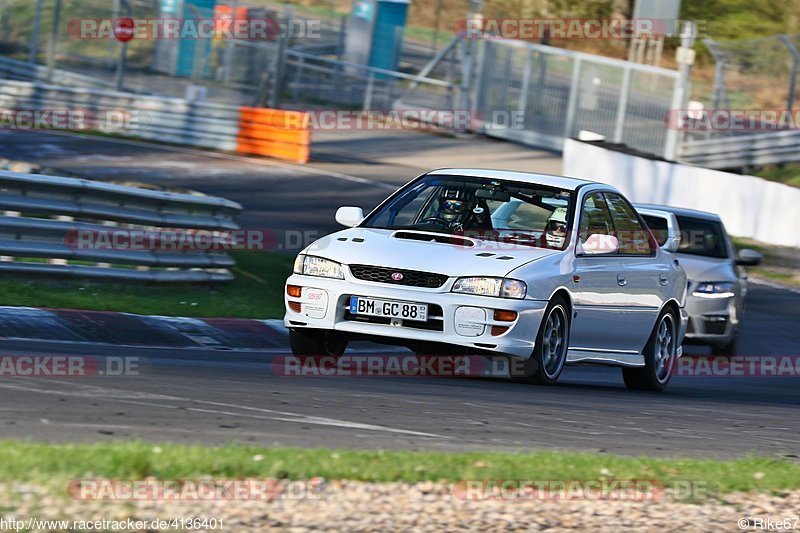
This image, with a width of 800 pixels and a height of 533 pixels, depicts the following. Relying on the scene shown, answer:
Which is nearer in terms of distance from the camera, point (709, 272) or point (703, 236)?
point (709, 272)

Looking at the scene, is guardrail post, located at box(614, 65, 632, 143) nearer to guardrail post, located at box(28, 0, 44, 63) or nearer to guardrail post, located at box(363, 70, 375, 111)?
guardrail post, located at box(363, 70, 375, 111)

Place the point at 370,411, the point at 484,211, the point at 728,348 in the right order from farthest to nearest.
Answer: the point at 728,348
the point at 484,211
the point at 370,411

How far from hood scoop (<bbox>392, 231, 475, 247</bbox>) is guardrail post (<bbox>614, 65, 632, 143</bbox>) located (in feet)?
77.6

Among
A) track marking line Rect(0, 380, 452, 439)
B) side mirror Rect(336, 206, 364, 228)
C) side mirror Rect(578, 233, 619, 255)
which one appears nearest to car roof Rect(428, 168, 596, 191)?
side mirror Rect(578, 233, 619, 255)

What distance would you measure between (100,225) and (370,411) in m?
6.06

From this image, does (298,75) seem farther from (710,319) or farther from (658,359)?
(658,359)

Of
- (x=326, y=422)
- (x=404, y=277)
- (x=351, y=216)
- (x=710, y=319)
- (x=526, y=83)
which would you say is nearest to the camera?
(x=326, y=422)

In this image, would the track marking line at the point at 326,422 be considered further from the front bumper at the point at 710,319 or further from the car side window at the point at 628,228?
the front bumper at the point at 710,319

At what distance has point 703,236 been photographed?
50.3 ft

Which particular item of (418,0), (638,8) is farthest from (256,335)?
(418,0)

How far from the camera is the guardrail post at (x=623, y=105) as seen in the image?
32.8 meters

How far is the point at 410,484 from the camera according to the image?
19.2 ft

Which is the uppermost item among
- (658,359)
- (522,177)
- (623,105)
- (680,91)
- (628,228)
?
(680,91)

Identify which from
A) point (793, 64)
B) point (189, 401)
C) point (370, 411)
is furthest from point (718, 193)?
point (189, 401)
